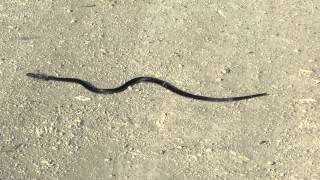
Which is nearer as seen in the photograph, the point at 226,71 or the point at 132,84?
the point at 132,84

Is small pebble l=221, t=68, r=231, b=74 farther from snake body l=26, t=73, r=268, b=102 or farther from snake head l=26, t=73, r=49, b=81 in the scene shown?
snake head l=26, t=73, r=49, b=81

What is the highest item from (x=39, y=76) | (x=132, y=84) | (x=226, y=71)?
(x=226, y=71)

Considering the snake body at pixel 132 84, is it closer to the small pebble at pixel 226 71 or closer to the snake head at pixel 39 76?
the snake head at pixel 39 76

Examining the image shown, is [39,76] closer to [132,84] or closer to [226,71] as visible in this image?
[132,84]

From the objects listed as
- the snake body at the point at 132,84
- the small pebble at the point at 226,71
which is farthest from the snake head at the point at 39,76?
the small pebble at the point at 226,71

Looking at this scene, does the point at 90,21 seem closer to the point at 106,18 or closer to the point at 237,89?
the point at 106,18

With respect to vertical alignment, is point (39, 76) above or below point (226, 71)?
below

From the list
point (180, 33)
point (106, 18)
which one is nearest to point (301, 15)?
point (180, 33)

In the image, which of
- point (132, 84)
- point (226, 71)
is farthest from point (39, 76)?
point (226, 71)
